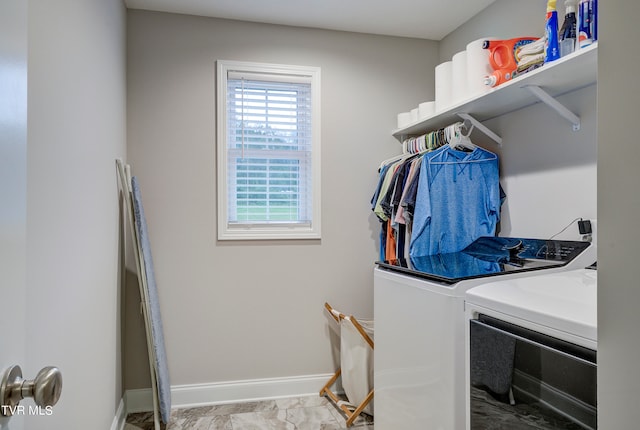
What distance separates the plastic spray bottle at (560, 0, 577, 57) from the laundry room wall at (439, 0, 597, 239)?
0.32 m

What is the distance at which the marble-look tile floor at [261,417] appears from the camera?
2.53 metres

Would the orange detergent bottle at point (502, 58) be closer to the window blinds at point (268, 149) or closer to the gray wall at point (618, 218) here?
the window blinds at point (268, 149)

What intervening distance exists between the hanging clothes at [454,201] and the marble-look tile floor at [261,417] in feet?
3.75

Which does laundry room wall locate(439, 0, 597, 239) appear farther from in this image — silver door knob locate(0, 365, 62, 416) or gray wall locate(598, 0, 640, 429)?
silver door knob locate(0, 365, 62, 416)

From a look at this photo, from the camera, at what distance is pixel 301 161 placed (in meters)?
3.04

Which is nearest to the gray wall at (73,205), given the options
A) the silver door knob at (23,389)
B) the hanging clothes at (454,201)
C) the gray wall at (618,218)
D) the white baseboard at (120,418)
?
the white baseboard at (120,418)

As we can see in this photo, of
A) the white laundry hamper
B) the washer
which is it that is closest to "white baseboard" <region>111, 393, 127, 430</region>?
the white laundry hamper

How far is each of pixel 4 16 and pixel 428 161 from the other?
2.11 m

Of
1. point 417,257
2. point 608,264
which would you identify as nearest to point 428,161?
point 417,257

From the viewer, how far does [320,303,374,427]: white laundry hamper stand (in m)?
2.54

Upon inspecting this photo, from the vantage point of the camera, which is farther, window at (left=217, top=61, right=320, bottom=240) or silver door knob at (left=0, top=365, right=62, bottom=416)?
window at (left=217, top=61, right=320, bottom=240)

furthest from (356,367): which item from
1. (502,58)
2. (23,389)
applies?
(23,389)

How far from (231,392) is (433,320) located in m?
1.74

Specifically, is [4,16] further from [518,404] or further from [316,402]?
[316,402]
